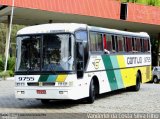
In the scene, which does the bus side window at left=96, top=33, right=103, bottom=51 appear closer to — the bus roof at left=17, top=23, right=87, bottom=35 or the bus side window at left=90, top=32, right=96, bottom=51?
the bus side window at left=90, top=32, right=96, bottom=51

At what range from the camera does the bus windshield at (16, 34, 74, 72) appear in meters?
15.1

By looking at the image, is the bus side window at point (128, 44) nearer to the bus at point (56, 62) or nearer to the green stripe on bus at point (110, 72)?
the green stripe on bus at point (110, 72)

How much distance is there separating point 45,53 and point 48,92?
1253mm

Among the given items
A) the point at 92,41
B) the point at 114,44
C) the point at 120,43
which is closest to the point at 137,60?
the point at 120,43

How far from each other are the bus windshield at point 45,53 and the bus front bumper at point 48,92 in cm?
60

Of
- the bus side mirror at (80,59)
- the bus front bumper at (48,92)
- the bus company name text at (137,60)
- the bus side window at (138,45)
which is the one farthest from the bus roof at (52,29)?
the bus side window at (138,45)

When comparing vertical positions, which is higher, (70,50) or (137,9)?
(137,9)

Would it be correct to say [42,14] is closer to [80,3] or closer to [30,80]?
[80,3]

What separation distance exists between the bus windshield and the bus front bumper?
60 centimetres

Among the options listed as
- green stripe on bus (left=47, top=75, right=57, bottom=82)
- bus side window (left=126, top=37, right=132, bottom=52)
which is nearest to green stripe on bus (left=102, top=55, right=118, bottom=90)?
bus side window (left=126, top=37, right=132, bottom=52)

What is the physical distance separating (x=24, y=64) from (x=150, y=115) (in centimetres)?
453

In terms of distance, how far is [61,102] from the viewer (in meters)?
17.6

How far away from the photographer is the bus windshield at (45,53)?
15109 millimetres

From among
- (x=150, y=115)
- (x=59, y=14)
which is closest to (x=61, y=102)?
(x=150, y=115)
